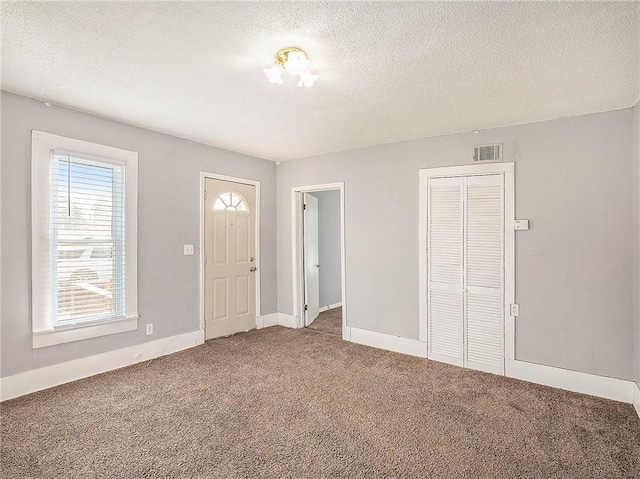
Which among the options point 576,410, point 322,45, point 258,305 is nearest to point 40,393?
point 258,305

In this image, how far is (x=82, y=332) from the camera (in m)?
3.09

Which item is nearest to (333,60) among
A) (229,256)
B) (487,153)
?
(487,153)

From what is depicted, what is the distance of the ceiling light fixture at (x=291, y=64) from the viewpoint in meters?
2.02

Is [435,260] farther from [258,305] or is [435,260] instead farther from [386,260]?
[258,305]

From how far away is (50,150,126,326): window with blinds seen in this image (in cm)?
294

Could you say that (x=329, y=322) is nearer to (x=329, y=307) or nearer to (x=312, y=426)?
(x=329, y=307)

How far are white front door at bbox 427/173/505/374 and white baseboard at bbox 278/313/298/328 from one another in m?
2.05

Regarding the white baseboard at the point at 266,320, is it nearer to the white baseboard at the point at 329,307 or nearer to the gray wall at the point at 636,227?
the white baseboard at the point at 329,307

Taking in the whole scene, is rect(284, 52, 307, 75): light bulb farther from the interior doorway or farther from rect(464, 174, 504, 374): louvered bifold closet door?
the interior doorway

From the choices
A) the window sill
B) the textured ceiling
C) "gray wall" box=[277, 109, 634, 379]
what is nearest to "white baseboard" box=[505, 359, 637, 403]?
"gray wall" box=[277, 109, 634, 379]

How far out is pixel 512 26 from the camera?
180 cm

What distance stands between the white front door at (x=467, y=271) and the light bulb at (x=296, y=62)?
222 cm

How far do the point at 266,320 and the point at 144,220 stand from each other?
7.55 feet

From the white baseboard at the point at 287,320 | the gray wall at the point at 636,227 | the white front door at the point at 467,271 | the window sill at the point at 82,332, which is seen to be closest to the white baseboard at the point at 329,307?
the white baseboard at the point at 287,320
